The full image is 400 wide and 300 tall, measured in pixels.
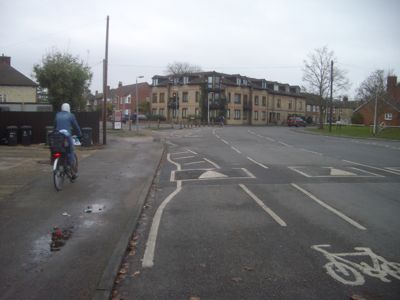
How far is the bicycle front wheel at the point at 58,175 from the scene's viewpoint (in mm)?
9859

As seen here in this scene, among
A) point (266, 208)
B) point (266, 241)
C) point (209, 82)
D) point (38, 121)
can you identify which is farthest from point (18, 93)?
point (266, 241)

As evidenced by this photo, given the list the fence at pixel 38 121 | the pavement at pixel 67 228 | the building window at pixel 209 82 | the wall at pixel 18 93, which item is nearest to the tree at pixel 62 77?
the wall at pixel 18 93

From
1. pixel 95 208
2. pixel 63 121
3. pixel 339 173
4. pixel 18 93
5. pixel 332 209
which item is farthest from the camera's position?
pixel 18 93

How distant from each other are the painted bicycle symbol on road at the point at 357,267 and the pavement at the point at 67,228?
2.64 m

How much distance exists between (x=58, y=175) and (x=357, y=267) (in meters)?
7.02

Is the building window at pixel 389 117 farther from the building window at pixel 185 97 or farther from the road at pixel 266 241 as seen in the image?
the road at pixel 266 241

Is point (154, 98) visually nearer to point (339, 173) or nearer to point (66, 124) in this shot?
point (339, 173)

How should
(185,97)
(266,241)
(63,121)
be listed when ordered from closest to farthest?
1. (266,241)
2. (63,121)
3. (185,97)

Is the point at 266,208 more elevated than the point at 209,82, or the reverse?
the point at 209,82

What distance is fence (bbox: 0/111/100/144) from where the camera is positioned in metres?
23.0

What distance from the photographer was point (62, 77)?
38.6 m

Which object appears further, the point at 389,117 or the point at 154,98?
the point at 154,98

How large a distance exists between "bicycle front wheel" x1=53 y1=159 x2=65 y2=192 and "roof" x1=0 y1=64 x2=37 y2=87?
137 ft

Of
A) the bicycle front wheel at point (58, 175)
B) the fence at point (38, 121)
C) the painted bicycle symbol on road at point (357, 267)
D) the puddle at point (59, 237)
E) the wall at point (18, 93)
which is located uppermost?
the wall at point (18, 93)
